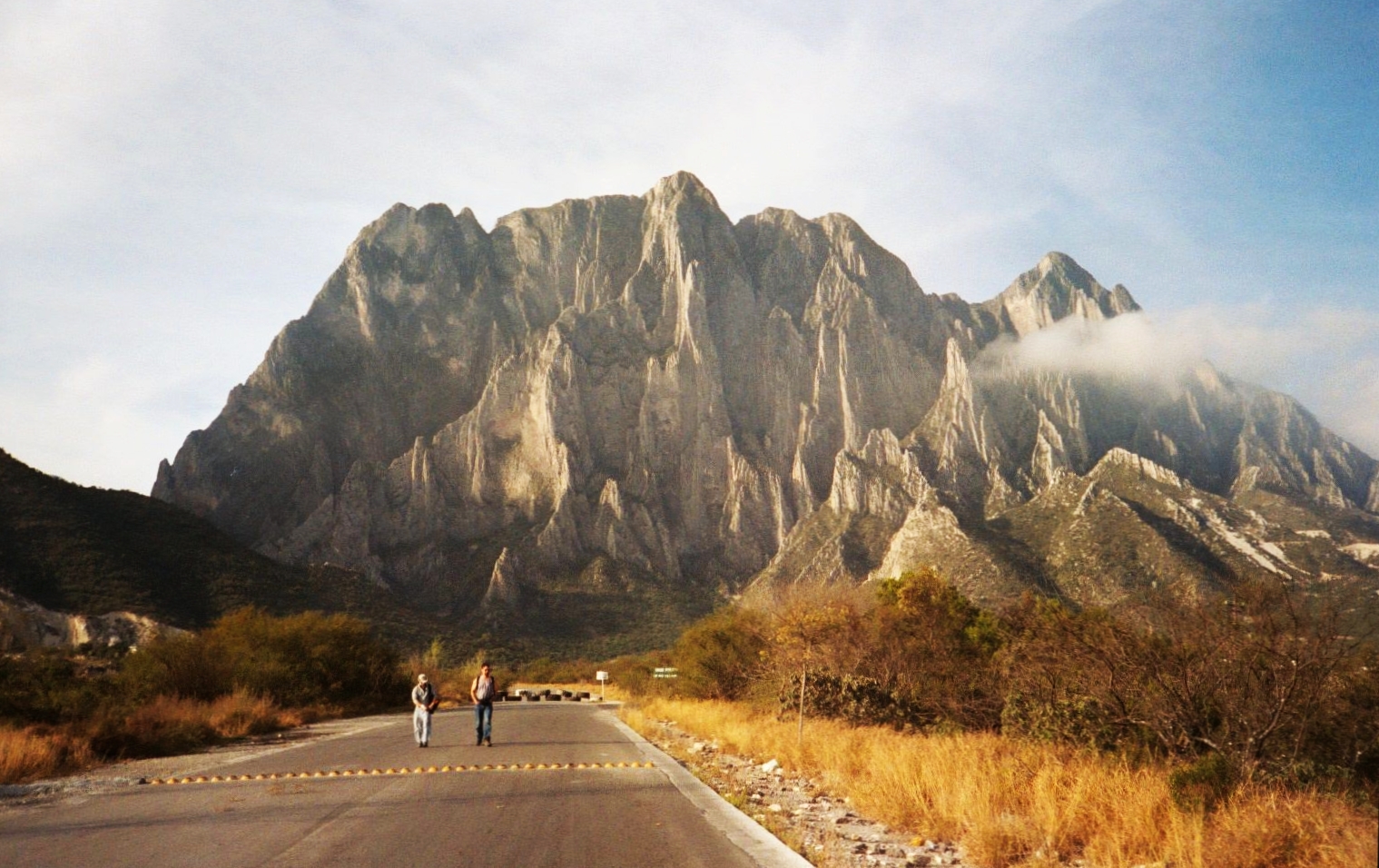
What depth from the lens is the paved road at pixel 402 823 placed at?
27.3 ft

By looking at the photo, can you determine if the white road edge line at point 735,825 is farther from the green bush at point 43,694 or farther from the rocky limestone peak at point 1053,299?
the rocky limestone peak at point 1053,299

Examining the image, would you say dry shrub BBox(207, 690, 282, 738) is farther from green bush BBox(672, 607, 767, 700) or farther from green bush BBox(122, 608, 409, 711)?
green bush BBox(672, 607, 767, 700)

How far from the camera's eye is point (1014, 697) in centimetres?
1844

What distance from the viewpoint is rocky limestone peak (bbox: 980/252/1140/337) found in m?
157

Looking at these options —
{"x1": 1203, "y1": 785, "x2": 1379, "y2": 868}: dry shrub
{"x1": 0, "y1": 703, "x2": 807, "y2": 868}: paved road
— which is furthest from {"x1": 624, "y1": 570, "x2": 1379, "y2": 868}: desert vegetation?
{"x1": 0, "y1": 703, "x2": 807, "y2": 868}: paved road

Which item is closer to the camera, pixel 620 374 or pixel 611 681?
pixel 611 681

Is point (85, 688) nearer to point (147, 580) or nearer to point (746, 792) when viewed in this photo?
point (746, 792)

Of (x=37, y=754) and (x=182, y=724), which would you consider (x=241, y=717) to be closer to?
(x=182, y=724)

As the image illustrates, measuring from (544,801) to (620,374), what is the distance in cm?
13763

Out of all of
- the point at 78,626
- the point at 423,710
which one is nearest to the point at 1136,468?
the point at 423,710

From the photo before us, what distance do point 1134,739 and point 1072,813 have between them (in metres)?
6.92

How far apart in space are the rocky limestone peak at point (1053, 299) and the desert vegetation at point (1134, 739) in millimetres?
145045

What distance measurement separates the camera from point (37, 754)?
52.3 feet

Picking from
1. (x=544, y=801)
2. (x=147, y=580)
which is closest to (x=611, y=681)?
(x=147, y=580)
